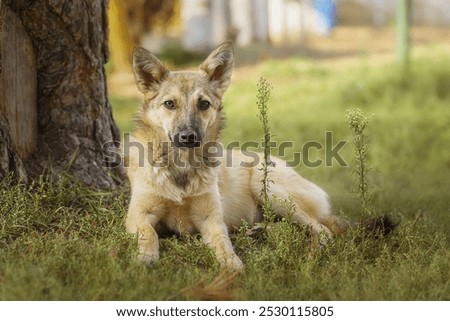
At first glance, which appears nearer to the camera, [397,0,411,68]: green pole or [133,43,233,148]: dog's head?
[133,43,233,148]: dog's head

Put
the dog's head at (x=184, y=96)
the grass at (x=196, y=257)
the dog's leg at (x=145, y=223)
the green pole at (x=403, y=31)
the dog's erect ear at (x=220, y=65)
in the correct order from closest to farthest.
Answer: the grass at (x=196, y=257) < the dog's leg at (x=145, y=223) < the dog's head at (x=184, y=96) < the dog's erect ear at (x=220, y=65) < the green pole at (x=403, y=31)

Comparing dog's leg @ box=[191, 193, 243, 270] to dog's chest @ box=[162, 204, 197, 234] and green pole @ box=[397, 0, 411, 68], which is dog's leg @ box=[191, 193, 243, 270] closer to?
dog's chest @ box=[162, 204, 197, 234]

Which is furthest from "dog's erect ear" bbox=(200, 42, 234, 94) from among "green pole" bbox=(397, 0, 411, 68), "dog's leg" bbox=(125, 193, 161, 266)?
"green pole" bbox=(397, 0, 411, 68)

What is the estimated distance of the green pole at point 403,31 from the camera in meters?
12.3

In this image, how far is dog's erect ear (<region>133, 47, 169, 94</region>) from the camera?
16.6 ft

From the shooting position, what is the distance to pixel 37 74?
18.7 ft

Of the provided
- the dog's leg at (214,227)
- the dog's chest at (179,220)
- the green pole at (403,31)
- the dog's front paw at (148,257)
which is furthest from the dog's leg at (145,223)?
the green pole at (403,31)

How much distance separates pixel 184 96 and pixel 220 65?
1.54 feet

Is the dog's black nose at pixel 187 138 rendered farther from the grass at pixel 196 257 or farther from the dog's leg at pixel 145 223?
the grass at pixel 196 257

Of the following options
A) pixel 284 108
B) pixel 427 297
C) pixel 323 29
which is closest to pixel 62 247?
pixel 427 297

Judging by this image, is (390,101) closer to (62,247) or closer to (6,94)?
(6,94)

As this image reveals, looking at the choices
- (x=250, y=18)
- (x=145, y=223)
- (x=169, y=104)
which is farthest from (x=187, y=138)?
(x=250, y=18)

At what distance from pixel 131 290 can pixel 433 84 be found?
366 inches

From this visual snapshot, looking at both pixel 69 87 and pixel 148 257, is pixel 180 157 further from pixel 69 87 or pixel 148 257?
pixel 69 87
